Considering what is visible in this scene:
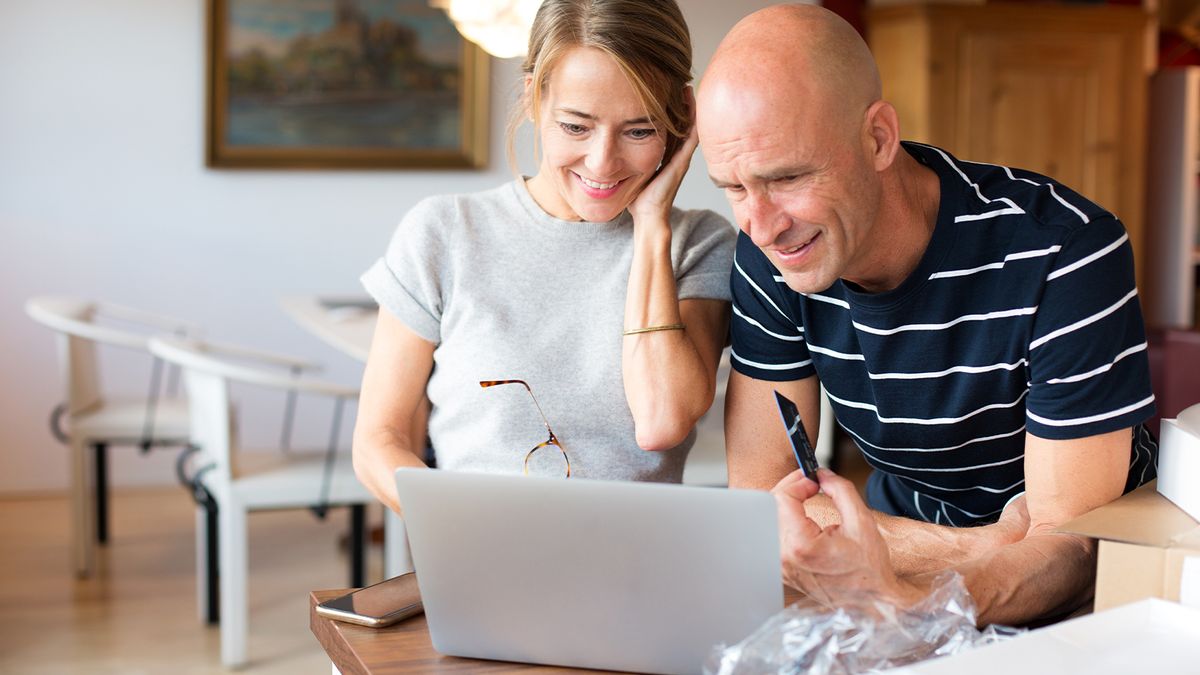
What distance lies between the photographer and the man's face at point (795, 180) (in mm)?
1265

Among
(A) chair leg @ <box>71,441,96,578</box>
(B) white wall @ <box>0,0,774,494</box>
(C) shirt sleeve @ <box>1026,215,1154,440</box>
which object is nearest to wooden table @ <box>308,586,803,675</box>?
(C) shirt sleeve @ <box>1026,215,1154,440</box>

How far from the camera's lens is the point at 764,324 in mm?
1501

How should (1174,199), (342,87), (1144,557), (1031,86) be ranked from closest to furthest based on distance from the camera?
(1144,557) → (342,87) → (1031,86) → (1174,199)

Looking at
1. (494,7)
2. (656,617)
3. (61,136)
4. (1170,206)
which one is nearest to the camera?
(656,617)

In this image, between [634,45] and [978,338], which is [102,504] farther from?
[978,338]

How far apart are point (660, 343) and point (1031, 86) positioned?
4.27 m

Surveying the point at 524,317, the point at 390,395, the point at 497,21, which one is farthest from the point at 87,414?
the point at 524,317

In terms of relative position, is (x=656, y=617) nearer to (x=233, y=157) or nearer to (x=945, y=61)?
(x=233, y=157)

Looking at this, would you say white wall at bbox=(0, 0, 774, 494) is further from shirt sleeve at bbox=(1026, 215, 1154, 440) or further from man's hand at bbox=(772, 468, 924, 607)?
man's hand at bbox=(772, 468, 924, 607)

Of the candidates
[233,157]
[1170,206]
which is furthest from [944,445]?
[1170,206]

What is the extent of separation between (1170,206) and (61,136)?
4644 millimetres

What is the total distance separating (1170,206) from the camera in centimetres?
548

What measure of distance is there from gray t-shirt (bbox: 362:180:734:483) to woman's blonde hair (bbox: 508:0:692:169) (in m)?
0.17

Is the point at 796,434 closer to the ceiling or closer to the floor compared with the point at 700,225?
closer to the floor
